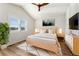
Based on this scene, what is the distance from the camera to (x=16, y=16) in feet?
6.89

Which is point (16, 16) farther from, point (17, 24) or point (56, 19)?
point (56, 19)

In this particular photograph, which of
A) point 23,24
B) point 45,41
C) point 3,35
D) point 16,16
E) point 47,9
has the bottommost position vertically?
point 45,41

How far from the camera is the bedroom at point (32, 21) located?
2.04 metres

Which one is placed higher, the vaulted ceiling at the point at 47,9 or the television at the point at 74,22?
the vaulted ceiling at the point at 47,9

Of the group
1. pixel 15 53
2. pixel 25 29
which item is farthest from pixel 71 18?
pixel 15 53

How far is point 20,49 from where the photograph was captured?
209 cm

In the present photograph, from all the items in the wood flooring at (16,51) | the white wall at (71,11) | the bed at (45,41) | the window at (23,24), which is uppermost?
the white wall at (71,11)

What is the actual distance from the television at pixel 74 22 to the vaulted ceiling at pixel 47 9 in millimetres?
205

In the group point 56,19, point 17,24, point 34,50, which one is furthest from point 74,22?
point 17,24

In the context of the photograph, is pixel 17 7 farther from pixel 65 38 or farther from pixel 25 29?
pixel 65 38

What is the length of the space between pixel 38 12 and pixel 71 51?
98 cm

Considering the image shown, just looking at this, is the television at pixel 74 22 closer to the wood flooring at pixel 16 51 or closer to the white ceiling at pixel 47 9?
the white ceiling at pixel 47 9

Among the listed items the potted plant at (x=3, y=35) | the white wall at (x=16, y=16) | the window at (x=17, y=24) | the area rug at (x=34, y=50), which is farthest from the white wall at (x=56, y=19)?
the potted plant at (x=3, y=35)

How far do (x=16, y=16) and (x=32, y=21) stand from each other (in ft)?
1.08
